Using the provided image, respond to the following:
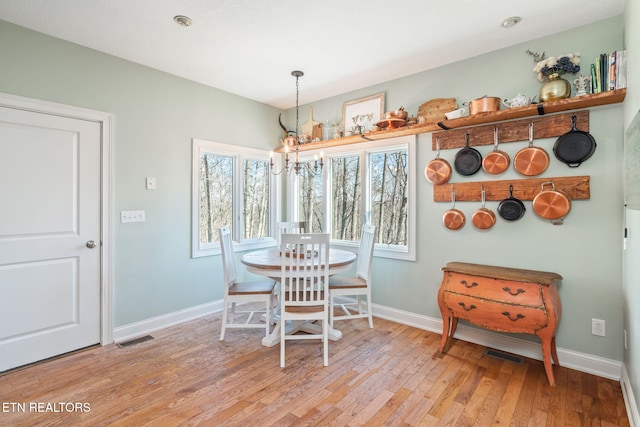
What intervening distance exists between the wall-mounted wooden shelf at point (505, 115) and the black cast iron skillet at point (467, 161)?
0.23m

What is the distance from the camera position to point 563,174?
2.47 m

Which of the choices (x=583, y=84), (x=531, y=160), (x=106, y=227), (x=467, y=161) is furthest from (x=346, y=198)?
(x=106, y=227)

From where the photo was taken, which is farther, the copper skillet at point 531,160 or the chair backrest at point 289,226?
the chair backrest at point 289,226

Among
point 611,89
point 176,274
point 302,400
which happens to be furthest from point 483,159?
point 176,274

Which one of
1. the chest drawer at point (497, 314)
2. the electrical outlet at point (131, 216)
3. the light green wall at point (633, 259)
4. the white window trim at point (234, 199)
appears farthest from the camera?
the white window trim at point (234, 199)

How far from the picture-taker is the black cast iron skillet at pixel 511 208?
263cm

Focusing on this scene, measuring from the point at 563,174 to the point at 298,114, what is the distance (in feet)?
10.3

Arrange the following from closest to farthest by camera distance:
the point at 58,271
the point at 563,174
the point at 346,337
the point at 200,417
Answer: the point at 200,417 < the point at 563,174 < the point at 58,271 < the point at 346,337

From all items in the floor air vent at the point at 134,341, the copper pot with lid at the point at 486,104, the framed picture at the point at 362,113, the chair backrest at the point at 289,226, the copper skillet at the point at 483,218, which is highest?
the framed picture at the point at 362,113

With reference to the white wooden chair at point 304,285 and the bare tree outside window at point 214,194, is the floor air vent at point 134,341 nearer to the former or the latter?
the bare tree outside window at point 214,194

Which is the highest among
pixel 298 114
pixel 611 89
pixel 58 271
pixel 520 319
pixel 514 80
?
pixel 298 114

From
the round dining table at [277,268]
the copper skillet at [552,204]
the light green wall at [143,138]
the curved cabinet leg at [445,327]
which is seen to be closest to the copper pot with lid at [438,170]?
the copper skillet at [552,204]

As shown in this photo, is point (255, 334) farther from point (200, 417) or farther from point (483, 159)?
point (483, 159)

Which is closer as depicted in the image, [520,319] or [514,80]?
[520,319]
